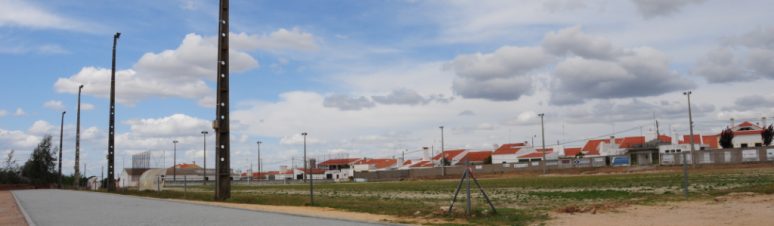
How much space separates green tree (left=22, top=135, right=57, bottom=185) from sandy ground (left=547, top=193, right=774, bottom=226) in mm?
117479

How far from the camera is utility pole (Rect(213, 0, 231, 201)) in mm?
34656

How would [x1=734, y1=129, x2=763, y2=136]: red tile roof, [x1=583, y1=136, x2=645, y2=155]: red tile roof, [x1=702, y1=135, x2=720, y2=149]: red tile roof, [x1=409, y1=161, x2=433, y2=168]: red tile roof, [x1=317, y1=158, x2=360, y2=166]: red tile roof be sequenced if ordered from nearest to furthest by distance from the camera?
1. [x1=734, y1=129, x2=763, y2=136]: red tile roof
2. [x1=702, y1=135, x2=720, y2=149]: red tile roof
3. [x1=583, y1=136, x2=645, y2=155]: red tile roof
4. [x1=409, y1=161, x2=433, y2=168]: red tile roof
5. [x1=317, y1=158, x2=360, y2=166]: red tile roof

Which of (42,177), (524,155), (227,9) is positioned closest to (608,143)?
(524,155)

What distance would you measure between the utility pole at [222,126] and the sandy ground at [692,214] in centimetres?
2049

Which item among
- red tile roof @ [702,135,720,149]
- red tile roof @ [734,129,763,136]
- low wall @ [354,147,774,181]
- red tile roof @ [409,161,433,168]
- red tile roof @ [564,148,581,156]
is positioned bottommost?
low wall @ [354,147,774,181]

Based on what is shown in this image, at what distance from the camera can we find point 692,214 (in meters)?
17.7

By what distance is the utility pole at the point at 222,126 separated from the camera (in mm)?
34656

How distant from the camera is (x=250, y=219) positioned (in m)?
18.9

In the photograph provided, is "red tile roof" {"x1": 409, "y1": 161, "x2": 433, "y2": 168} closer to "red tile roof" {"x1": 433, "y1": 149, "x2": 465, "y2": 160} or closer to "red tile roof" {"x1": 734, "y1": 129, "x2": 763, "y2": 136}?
"red tile roof" {"x1": 433, "y1": 149, "x2": 465, "y2": 160}

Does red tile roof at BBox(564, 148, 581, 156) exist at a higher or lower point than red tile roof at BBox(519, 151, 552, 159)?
higher

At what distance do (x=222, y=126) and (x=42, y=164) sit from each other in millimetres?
97866

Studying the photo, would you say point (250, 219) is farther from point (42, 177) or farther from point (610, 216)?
point (42, 177)

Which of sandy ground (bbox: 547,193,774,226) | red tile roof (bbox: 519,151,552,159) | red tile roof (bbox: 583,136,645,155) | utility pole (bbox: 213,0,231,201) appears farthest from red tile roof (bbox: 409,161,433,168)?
sandy ground (bbox: 547,193,774,226)

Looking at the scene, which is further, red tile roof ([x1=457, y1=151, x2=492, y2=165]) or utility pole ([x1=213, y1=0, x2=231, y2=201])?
red tile roof ([x1=457, y1=151, x2=492, y2=165])
